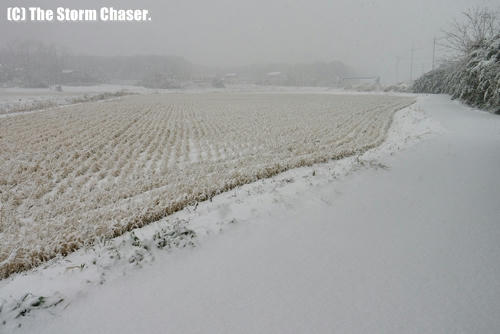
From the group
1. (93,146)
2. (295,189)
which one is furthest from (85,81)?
(295,189)

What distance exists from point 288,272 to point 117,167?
245 inches

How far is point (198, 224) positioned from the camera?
13.2 ft

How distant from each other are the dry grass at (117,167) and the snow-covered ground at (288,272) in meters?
0.52

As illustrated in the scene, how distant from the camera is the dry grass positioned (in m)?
4.06

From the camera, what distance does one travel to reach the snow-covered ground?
8.00ft

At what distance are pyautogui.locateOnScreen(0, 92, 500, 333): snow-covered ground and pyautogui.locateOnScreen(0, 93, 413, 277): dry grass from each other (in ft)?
1.71

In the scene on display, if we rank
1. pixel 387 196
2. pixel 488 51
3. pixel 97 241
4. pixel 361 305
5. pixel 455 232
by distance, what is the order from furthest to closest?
1. pixel 488 51
2. pixel 387 196
3. pixel 455 232
4. pixel 97 241
5. pixel 361 305

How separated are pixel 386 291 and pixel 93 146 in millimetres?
9896

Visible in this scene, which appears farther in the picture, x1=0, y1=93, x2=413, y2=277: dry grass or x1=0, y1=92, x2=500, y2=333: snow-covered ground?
x1=0, y1=93, x2=413, y2=277: dry grass

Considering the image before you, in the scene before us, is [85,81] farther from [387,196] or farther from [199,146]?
[387,196]

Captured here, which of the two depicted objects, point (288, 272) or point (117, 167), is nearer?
point (288, 272)

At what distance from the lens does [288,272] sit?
307 cm

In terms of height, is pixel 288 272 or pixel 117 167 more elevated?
pixel 117 167

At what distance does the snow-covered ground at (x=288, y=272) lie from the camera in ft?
8.00
